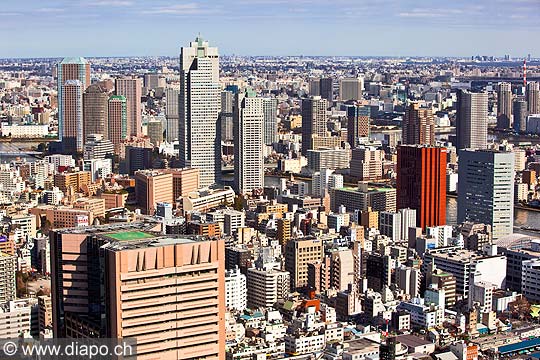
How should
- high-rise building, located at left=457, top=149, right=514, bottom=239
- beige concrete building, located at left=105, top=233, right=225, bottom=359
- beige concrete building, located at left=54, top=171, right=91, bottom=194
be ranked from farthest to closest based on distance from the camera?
1. beige concrete building, located at left=54, top=171, right=91, bottom=194
2. high-rise building, located at left=457, top=149, right=514, bottom=239
3. beige concrete building, located at left=105, top=233, right=225, bottom=359

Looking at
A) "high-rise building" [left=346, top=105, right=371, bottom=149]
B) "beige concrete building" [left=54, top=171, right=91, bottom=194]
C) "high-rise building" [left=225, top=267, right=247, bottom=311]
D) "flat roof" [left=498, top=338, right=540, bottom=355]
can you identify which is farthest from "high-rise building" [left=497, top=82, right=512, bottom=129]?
"flat roof" [left=498, top=338, right=540, bottom=355]

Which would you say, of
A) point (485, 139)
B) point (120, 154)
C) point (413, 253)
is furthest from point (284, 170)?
point (413, 253)

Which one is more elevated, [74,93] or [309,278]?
[74,93]

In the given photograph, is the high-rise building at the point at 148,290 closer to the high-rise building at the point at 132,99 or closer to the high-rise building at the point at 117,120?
the high-rise building at the point at 117,120

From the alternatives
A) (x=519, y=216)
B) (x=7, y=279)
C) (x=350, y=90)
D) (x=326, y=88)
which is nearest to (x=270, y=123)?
(x=519, y=216)

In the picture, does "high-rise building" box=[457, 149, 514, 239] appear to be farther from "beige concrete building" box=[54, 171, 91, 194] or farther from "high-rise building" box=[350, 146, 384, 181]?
"beige concrete building" box=[54, 171, 91, 194]

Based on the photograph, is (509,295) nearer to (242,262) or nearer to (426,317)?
(426,317)
